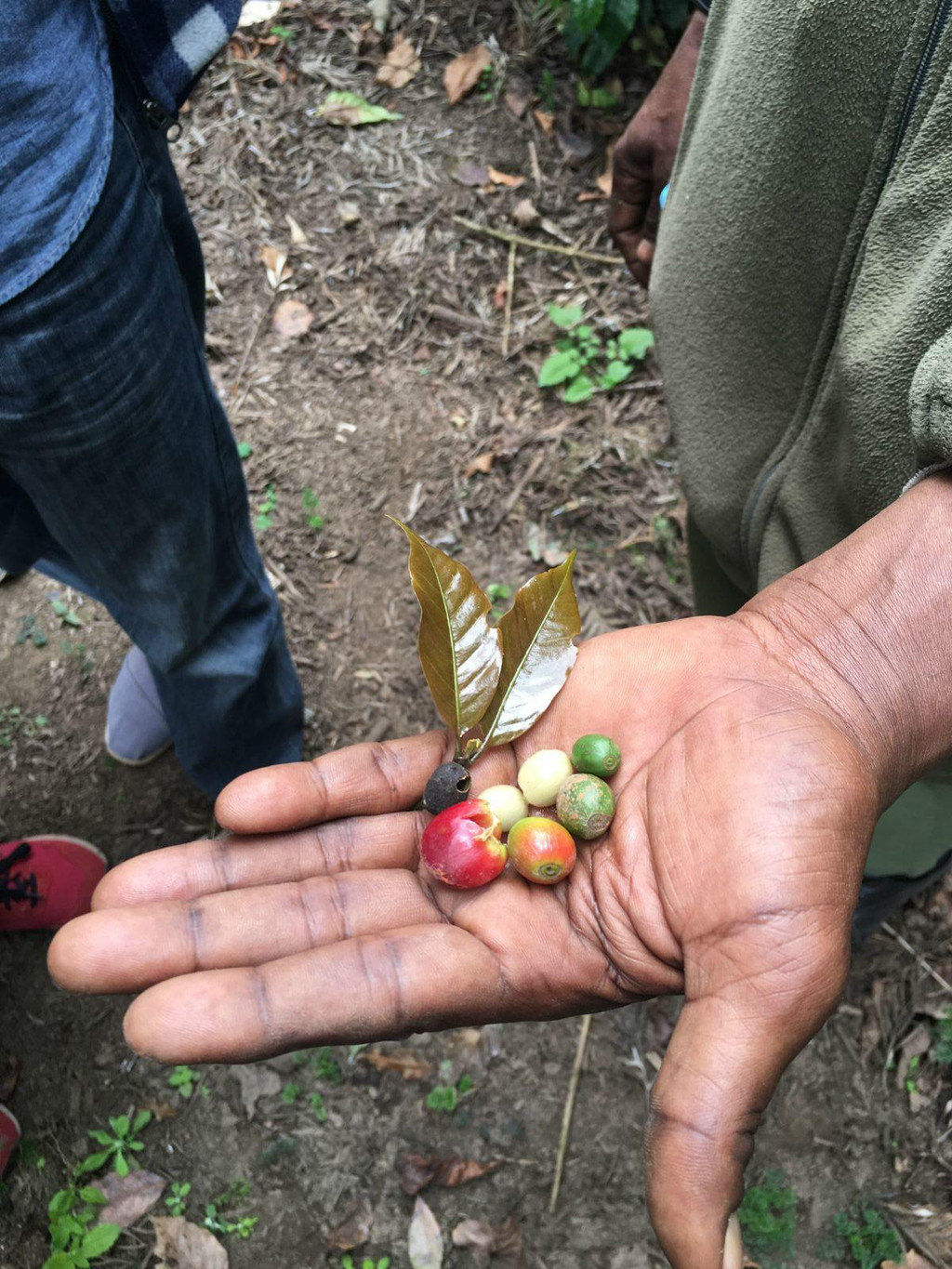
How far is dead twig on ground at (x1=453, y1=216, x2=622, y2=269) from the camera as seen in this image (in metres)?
4.52

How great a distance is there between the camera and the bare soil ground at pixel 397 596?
2.70m

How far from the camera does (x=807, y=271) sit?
1817mm

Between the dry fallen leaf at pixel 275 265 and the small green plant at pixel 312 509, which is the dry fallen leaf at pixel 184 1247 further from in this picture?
the dry fallen leaf at pixel 275 265

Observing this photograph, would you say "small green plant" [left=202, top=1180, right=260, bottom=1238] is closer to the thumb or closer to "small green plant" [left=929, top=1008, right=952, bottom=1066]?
the thumb

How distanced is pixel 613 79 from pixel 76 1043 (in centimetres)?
498

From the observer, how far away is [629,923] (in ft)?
5.35

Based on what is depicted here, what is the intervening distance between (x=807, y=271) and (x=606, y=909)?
129 centimetres

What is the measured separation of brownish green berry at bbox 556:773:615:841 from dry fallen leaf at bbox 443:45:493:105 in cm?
441

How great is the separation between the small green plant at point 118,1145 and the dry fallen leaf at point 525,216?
4150 millimetres

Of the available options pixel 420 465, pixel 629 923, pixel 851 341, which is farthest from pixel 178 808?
pixel 851 341

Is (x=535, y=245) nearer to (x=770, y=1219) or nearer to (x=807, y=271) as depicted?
(x=807, y=271)

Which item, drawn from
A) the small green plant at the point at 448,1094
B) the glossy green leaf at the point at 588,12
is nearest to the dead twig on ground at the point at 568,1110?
the small green plant at the point at 448,1094

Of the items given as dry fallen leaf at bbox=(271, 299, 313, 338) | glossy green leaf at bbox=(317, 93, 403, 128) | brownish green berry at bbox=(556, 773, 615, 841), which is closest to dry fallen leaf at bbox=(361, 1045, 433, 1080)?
brownish green berry at bbox=(556, 773, 615, 841)

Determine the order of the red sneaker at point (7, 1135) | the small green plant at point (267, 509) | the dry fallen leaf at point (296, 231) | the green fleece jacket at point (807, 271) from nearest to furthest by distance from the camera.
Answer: the green fleece jacket at point (807, 271), the red sneaker at point (7, 1135), the small green plant at point (267, 509), the dry fallen leaf at point (296, 231)
